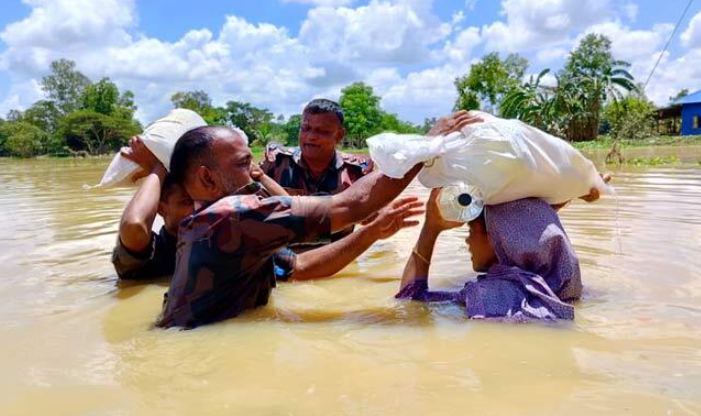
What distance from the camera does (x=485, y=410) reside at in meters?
1.50

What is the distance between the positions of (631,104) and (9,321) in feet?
145

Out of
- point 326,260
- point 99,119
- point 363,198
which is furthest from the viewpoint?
point 99,119

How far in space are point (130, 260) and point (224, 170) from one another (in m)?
1.26

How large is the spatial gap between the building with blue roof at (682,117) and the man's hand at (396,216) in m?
37.4

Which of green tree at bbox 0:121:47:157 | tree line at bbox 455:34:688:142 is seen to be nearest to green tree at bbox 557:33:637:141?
tree line at bbox 455:34:688:142

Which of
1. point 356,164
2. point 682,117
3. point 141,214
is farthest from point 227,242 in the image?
point 682,117

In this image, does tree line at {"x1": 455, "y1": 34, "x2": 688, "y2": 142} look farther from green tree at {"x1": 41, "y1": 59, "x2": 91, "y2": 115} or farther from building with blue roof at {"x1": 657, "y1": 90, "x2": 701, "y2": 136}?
green tree at {"x1": 41, "y1": 59, "x2": 91, "y2": 115}

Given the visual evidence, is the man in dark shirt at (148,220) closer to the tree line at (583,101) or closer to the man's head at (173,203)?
the man's head at (173,203)

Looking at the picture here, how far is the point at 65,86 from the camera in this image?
6341cm

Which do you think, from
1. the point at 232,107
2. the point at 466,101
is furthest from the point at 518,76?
the point at 232,107

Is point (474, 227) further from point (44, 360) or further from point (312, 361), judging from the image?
point (44, 360)

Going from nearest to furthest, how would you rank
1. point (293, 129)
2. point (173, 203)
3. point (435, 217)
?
point (435, 217) < point (173, 203) < point (293, 129)

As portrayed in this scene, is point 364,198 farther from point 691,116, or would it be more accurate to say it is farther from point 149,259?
point 691,116

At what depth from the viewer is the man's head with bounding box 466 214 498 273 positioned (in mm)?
2604
